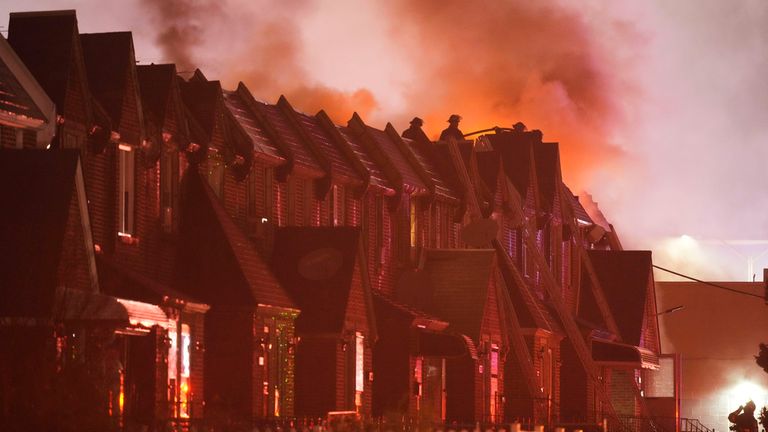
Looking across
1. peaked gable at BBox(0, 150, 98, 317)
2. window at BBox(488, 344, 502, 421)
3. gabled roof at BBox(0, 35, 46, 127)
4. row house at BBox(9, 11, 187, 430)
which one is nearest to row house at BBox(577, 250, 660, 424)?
window at BBox(488, 344, 502, 421)

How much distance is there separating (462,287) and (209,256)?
51.8ft

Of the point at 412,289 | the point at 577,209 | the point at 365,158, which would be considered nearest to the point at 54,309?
the point at 412,289

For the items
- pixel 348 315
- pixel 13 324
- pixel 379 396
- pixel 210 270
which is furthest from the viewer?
pixel 379 396

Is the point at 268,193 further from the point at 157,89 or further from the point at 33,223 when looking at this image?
the point at 33,223

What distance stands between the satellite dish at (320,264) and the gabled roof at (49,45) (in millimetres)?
11816

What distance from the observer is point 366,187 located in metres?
56.7

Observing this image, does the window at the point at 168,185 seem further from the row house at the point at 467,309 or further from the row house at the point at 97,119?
the row house at the point at 467,309

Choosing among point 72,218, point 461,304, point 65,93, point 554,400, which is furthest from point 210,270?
point 554,400

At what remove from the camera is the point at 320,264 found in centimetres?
4969

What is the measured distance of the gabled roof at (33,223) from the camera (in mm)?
33812

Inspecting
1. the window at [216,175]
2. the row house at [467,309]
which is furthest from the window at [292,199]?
the row house at [467,309]

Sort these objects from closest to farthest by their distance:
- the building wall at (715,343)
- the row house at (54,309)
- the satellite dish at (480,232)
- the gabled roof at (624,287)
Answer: the row house at (54,309) → the satellite dish at (480,232) → the gabled roof at (624,287) → the building wall at (715,343)

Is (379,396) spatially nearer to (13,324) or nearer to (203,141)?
(203,141)

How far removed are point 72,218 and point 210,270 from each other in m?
10.5
